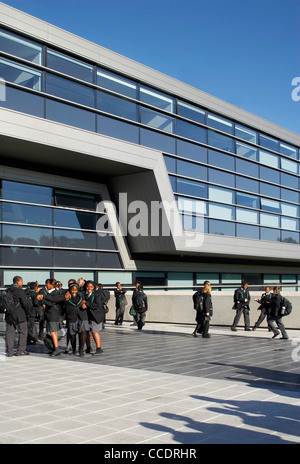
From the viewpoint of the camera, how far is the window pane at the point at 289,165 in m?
38.1

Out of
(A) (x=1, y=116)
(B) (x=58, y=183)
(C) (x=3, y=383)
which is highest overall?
(A) (x=1, y=116)

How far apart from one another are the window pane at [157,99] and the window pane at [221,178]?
4695mm

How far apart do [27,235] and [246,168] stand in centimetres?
1646

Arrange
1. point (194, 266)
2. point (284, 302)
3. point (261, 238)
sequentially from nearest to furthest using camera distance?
1. point (284, 302)
2. point (194, 266)
3. point (261, 238)

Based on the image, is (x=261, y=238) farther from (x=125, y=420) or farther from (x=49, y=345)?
(x=125, y=420)

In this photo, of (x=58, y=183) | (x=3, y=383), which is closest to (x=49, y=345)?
(x=3, y=383)

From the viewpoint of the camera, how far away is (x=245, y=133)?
34.7 meters

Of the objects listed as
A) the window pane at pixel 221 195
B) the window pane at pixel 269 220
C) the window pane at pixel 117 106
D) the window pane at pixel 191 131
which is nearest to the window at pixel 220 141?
the window pane at pixel 191 131

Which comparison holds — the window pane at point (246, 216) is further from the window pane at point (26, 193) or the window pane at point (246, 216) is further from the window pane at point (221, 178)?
the window pane at point (26, 193)

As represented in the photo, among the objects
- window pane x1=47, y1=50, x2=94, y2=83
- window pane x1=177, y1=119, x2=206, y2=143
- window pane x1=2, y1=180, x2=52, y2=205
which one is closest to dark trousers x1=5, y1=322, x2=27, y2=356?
window pane x1=2, y1=180, x2=52, y2=205

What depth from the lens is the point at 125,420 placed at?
6.43 meters

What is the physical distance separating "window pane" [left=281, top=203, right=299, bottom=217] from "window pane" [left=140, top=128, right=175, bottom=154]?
12386 millimetres

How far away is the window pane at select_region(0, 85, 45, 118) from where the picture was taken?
20938 mm

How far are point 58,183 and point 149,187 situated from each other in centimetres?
466
